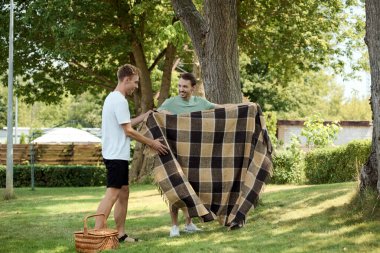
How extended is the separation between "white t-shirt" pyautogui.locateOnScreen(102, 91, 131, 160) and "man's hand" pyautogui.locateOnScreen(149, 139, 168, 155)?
1.34ft

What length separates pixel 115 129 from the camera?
24.9 ft

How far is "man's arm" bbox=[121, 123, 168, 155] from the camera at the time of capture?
7547 mm

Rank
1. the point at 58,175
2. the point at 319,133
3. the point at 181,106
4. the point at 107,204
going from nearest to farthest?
the point at 107,204, the point at 181,106, the point at 319,133, the point at 58,175

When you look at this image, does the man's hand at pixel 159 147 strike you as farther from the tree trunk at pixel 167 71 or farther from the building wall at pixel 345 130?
the building wall at pixel 345 130

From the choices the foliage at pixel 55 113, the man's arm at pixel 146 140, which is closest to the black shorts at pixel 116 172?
the man's arm at pixel 146 140

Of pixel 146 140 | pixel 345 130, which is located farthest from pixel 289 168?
pixel 345 130

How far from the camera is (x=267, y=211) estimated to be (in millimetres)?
9461

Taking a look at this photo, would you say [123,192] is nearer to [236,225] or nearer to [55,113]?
[236,225]

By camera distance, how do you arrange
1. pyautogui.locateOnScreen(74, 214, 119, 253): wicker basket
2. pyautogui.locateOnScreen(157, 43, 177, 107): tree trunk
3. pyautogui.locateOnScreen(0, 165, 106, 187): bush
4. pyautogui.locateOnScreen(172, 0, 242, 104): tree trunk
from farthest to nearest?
1. pyautogui.locateOnScreen(0, 165, 106, 187): bush
2. pyautogui.locateOnScreen(157, 43, 177, 107): tree trunk
3. pyautogui.locateOnScreen(172, 0, 242, 104): tree trunk
4. pyautogui.locateOnScreen(74, 214, 119, 253): wicker basket

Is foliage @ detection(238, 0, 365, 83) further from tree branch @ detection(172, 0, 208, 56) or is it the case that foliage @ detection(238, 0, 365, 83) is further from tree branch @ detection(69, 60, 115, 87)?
tree branch @ detection(172, 0, 208, 56)

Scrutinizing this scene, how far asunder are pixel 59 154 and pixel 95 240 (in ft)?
80.1

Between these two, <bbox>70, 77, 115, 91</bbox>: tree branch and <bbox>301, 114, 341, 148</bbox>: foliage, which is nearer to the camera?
<bbox>301, 114, 341, 148</bbox>: foliage

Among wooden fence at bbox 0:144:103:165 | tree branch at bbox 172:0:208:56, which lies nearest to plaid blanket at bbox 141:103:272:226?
tree branch at bbox 172:0:208:56

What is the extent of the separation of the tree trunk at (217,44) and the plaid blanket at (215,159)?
6.21 ft
